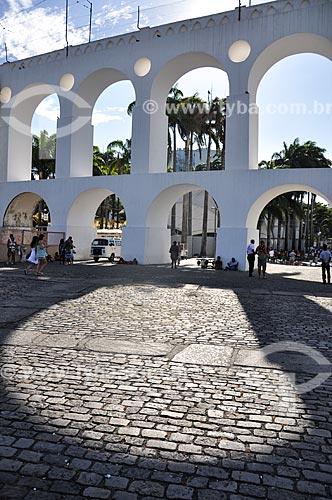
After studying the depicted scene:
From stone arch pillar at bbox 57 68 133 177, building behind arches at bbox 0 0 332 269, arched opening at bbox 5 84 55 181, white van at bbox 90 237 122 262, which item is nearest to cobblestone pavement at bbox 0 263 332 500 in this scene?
building behind arches at bbox 0 0 332 269

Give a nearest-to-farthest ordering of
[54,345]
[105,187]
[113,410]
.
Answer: [113,410], [54,345], [105,187]

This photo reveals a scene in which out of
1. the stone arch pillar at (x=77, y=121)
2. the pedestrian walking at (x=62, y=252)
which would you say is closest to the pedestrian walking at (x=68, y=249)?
the pedestrian walking at (x=62, y=252)

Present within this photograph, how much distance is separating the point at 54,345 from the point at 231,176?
638 inches

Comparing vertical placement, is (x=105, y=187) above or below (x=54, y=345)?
above

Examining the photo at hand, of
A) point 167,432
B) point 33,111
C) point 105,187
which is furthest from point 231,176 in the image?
point 167,432

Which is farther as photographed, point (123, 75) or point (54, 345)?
point (123, 75)

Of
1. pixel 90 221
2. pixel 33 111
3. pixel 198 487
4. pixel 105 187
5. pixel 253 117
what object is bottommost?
pixel 198 487

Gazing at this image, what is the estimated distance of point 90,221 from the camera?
89.2 ft

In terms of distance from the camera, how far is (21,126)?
Answer: 93.1 feet

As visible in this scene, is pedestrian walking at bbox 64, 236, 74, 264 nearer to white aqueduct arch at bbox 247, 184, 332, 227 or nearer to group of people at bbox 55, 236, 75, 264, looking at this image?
group of people at bbox 55, 236, 75, 264

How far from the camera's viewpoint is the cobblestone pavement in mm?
2857

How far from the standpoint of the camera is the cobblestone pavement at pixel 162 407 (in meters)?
2.86

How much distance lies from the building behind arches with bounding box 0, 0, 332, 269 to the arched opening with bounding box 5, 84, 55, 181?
0.20 ft

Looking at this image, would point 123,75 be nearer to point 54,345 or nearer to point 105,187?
point 105,187
